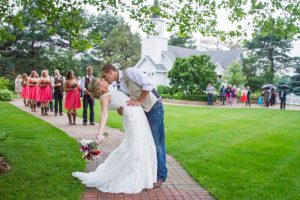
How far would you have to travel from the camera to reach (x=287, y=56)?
55219 millimetres

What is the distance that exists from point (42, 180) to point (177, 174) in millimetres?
2286

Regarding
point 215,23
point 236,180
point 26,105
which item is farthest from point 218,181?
point 26,105

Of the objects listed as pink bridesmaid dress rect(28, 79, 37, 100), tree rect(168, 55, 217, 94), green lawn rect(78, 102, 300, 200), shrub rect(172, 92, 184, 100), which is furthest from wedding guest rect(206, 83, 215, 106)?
green lawn rect(78, 102, 300, 200)

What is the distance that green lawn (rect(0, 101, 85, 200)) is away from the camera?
5211 millimetres

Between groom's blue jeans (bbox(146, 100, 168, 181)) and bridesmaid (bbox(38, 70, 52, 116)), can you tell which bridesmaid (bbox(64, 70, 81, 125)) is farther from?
groom's blue jeans (bbox(146, 100, 168, 181))

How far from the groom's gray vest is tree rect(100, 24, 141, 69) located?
169 ft

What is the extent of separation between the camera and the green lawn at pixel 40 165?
5211 mm

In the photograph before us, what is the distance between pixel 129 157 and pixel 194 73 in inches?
1131

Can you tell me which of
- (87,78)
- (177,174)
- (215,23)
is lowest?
(177,174)

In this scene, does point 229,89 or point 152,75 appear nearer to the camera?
point 229,89

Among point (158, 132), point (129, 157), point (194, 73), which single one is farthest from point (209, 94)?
point (129, 157)

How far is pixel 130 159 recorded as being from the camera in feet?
17.9

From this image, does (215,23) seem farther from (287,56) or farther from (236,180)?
(287,56)

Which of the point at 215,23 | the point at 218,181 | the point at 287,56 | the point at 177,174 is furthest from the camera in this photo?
the point at 287,56
